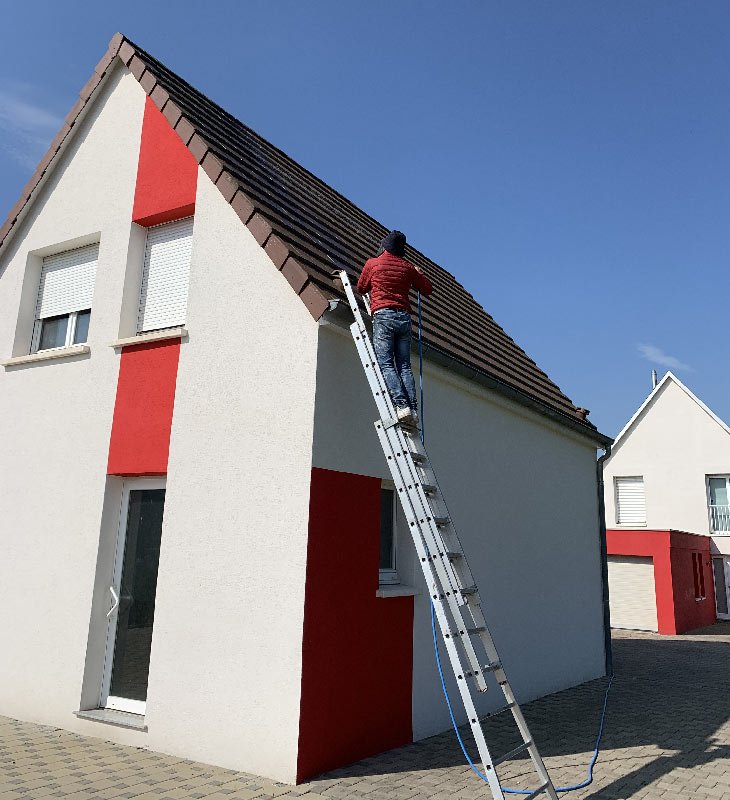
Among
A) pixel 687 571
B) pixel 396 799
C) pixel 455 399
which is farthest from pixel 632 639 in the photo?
pixel 396 799

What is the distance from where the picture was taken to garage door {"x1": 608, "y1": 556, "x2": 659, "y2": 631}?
63.3 ft

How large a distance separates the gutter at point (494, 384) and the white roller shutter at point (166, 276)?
83.8 inches

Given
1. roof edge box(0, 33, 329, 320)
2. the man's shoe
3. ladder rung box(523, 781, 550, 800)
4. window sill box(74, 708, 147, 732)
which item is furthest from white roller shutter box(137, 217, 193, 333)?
ladder rung box(523, 781, 550, 800)

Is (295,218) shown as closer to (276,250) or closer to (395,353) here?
(276,250)

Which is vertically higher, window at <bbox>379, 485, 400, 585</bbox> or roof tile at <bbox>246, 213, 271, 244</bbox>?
roof tile at <bbox>246, 213, 271, 244</bbox>

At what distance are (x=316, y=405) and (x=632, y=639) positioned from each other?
15.0 metres

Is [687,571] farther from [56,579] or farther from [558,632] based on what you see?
[56,579]

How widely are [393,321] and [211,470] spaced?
216cm

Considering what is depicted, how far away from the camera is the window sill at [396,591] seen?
20.0 ft

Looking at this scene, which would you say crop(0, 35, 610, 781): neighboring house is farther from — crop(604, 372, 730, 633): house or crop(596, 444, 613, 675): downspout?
crop(604, 372, 730, 633): house

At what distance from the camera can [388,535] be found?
673cm

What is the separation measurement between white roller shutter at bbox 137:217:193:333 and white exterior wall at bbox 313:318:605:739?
218 centimetres

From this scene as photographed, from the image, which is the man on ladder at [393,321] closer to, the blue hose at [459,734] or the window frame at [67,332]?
the blue hose at [459,734]

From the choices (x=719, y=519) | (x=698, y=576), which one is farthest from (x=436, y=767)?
(x=719, y=519)
